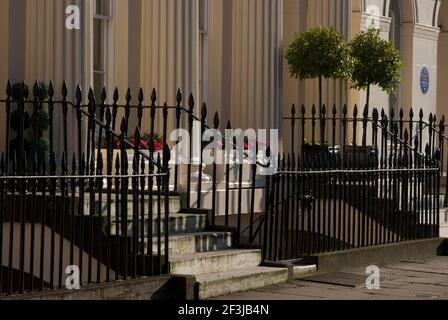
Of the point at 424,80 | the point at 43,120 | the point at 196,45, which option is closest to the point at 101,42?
the point at 196,45

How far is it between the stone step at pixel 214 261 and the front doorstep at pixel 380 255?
871 mm

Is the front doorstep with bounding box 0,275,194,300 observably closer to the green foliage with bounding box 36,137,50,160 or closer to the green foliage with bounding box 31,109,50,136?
the green foliage with bounding box 36,137,50,160

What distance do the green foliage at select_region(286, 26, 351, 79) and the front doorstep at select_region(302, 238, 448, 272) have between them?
2.81m

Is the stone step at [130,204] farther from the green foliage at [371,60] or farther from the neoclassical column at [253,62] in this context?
the green foliage at [371,60]

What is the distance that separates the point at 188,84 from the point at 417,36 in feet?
28.5

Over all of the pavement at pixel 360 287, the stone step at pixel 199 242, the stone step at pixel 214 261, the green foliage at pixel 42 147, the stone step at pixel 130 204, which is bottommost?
the pavement at pixel 360 287

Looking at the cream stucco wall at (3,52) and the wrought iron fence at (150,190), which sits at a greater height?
the cream stucco wall at (3,52)

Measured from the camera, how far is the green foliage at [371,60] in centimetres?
1767

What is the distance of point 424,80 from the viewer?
2281 cm

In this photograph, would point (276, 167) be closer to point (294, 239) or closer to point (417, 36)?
point (294, 239)

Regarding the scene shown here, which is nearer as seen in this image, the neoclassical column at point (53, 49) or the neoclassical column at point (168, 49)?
the neoclassical column at point (53, 49)

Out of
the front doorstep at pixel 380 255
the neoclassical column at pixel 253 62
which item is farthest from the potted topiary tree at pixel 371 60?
the front doorstep at pixel 380 255

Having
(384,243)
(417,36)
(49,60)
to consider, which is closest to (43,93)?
(49,60)

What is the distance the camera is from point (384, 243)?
576 inches
